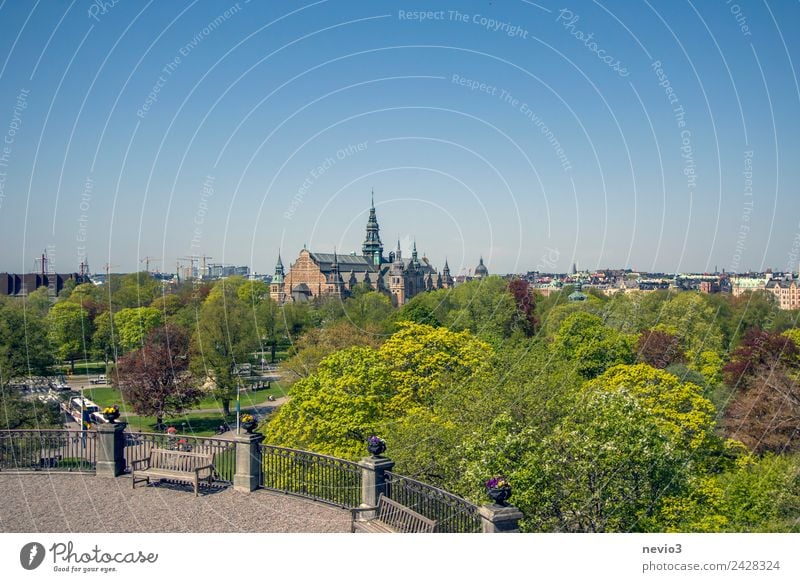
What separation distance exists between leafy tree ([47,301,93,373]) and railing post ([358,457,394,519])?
53.5 m

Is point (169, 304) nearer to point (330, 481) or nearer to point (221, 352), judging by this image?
point (221, 352)

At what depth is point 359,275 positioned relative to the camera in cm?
14900

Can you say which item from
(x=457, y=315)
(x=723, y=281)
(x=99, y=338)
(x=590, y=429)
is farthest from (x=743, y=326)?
(x=723, y=281)

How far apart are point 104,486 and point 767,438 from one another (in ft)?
92.3

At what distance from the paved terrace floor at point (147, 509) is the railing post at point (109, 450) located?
0.33 meters

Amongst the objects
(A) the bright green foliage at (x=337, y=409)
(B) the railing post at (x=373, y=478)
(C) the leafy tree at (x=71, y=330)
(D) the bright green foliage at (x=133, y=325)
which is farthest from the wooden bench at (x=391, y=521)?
(D) the bright green foliage at (x=133, y=325)

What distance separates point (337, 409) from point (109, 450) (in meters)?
12.2

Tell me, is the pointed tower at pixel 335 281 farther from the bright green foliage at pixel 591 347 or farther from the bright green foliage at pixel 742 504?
the bright green foliage at pixel 742 504

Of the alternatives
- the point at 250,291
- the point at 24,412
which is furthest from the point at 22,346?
the point at 250,291

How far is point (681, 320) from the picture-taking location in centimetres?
6194

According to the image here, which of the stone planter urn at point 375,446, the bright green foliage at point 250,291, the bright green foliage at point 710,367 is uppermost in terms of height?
the bright green foliage at point 250,291

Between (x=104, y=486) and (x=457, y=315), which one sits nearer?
(x=104, y=486)

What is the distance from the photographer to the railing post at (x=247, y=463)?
1494 centimetres

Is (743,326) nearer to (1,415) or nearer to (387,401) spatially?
(387,401)
